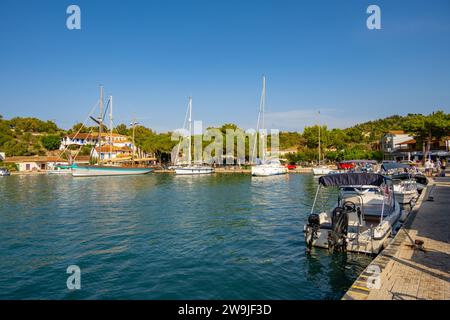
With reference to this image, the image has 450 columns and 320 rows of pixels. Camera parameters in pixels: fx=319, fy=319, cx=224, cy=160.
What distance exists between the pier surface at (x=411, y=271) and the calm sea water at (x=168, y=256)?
1.56 m

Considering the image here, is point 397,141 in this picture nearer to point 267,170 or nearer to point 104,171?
point 267,170

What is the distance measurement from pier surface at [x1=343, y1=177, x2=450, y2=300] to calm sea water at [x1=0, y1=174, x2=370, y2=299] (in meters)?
1.56

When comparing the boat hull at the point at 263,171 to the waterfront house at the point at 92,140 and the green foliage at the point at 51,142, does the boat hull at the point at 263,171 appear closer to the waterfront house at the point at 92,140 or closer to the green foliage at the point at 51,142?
the waterfront house at the point at 92,140

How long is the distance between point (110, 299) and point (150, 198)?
23.1 metres

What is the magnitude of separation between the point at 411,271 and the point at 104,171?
2711 inches

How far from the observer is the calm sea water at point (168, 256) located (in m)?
10.3

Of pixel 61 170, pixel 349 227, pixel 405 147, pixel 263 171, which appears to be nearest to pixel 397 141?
pixel 405 147

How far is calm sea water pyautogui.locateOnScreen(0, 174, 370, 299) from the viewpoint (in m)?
10.3

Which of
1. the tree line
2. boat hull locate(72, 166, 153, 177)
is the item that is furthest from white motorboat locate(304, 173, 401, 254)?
boat hull locate(72, 166, 153, 177)

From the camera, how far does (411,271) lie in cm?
880

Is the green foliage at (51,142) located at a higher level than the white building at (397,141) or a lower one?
higher

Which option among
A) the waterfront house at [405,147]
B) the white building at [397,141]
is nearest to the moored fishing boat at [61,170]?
the waterfront house at [405,147]

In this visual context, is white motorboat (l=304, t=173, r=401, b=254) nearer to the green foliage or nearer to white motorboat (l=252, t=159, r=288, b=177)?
white motorboat (l=252, t=159, r=288, b=177)
